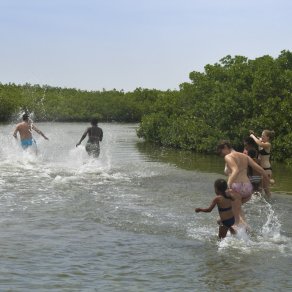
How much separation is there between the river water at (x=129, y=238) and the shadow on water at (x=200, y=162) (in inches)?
77.1

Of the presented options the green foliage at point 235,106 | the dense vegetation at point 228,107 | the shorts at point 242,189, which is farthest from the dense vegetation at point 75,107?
the shorts at point 242,189

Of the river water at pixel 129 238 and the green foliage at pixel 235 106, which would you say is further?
the green foliage at pixel 235 106

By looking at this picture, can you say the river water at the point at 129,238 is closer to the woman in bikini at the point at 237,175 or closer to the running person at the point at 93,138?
the woman in bikini at the point at 237,175

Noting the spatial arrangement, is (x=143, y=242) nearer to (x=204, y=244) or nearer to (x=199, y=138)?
(x=204, y=244)

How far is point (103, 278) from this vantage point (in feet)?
24.2

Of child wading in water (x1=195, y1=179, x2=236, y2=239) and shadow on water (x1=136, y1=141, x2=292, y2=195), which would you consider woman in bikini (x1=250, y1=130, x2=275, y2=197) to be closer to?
shadow on water (x1=136, y1=141, x2=292, y2=195)

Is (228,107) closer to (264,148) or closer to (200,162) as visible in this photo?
(200,162)

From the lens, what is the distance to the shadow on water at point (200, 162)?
1670 cm

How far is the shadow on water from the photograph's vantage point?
1670cm

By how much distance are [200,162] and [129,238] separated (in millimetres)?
13233

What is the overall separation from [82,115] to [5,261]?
65.6 meters

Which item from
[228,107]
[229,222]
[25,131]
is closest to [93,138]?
[25,131]

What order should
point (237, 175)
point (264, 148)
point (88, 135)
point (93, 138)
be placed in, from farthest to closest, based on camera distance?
1. point (93, 138)
2. point (88, 135)
3. point (264, 148)
4. point (237, 175)

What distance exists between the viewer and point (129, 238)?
944cm
